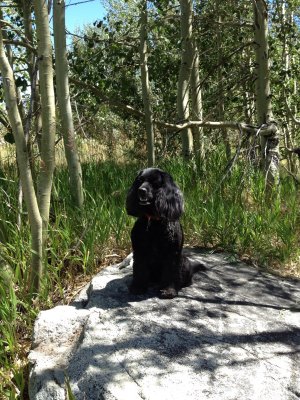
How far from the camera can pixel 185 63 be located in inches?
234

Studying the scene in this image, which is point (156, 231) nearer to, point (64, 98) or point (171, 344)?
point (171, 344)

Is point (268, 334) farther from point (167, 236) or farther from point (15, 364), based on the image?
point (15, 364)

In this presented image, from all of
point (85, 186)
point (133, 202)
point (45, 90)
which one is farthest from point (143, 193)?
point (85, 186)

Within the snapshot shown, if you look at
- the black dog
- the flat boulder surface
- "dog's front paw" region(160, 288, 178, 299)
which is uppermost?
the black dog

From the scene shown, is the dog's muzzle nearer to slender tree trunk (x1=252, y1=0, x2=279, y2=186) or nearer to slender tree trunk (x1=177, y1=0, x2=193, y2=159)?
slender tree trunk (x1=252, y1=0, x2=279, y2=186)

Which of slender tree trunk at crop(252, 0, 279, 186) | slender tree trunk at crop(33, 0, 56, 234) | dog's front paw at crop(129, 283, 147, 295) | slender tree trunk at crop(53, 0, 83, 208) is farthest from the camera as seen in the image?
slender tree trunk at crop(252, 0, 279, 186)

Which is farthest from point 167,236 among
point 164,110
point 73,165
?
point 164,110

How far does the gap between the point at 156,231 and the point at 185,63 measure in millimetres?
3742

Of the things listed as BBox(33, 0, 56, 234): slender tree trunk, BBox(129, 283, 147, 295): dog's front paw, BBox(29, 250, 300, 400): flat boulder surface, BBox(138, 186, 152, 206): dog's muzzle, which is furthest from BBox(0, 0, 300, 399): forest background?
BBox(138, 186, 152, 206): dog's muzzle

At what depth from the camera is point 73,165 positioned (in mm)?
4047

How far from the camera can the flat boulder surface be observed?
86.7 inches

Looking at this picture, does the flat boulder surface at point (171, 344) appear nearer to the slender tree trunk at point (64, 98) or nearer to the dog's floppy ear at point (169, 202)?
the dog's floppy ear at point (169, 202)

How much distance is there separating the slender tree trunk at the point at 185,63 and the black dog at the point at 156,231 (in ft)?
10.2

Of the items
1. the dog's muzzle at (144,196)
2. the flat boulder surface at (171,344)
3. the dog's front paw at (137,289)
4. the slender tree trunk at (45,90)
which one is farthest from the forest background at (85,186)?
the dog's muzzle at (144,196)
